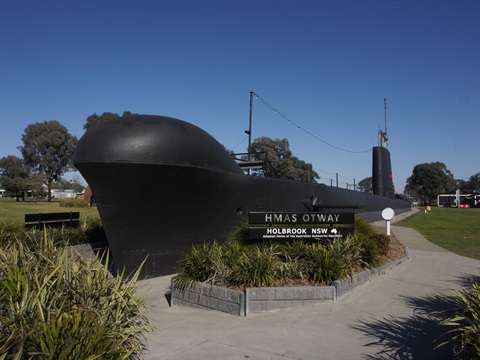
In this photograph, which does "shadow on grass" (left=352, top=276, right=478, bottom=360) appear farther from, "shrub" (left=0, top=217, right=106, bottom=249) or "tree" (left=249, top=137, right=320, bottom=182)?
"tree" (left=249, top=137, right=320, bottom=182)

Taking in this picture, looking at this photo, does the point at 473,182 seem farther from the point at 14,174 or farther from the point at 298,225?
the point at 298,225

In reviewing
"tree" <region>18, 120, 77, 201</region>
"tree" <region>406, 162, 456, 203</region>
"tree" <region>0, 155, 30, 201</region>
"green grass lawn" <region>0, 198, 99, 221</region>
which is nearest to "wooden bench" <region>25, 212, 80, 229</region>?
"green grass lawn" <region>0, 198, 99, 221</region>

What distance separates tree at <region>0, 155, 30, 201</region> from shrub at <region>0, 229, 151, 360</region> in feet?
218

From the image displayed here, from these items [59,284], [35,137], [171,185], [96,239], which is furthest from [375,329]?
[35,137]

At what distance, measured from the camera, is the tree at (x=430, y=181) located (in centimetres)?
10556

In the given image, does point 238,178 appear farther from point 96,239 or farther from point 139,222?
point 96,239

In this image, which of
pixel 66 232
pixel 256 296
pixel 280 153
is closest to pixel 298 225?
pixel 256 296

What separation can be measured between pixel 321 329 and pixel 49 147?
61.9 m

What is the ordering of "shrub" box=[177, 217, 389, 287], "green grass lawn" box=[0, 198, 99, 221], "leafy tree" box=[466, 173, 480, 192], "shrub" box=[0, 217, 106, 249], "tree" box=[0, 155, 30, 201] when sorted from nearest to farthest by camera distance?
"shrub" box=[177, 217, 389, 287]
"shrub" box=[0, 217, 106, 249]
"green grass lawn" box=[0, 198, 99, 221]
"tree" box=[0, 155, 30, 201]
"leafy tree" box=[466, 173, 480, 192]

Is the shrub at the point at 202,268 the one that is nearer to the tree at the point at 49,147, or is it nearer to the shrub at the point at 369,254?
the shrub at the point at 369,254

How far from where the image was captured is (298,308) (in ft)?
21.5

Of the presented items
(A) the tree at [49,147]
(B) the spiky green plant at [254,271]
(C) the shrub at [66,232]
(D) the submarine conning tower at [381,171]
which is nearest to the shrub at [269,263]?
(B) the spiky green plant at [254,271]

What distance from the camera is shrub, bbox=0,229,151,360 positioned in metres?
3.35

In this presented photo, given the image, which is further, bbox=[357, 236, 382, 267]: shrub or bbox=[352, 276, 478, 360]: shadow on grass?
bbox=[357, 236, 382, 267]: shrub
